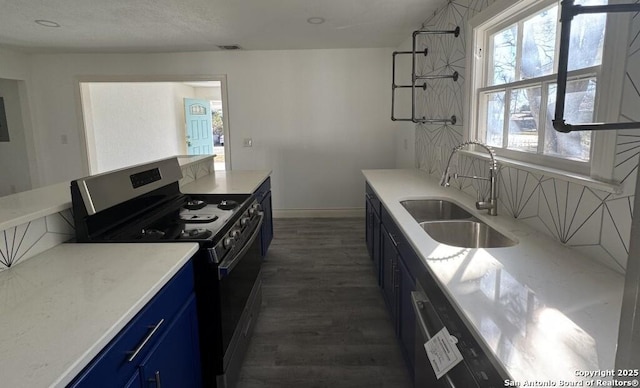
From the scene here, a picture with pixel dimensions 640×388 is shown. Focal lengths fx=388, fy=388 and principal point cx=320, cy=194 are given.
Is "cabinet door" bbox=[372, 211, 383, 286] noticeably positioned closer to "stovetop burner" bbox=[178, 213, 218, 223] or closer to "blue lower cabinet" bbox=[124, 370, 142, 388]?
"stovetop burner" bbox=[178, 213, 218, 223]

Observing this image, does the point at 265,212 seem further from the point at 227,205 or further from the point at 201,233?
the point at 201,233

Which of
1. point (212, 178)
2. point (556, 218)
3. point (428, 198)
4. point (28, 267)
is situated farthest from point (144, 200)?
point (556, 218)

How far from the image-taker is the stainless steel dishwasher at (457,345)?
94 cm

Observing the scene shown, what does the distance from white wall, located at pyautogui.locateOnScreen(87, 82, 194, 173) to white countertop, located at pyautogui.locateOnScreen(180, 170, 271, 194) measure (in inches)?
124

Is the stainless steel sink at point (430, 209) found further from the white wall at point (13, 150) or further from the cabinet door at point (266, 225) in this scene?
the white wall at point (13, 150)

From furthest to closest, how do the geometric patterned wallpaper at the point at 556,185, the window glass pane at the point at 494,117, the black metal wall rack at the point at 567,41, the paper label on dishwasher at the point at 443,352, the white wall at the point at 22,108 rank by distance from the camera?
the white wall at the point at 22,108 < the window glass pane at the point at 494,117 < the geometric patterned wallpaper at the point at 556,185 < the paper label on dishwasher at the point at 443,352 < the black metal wall rack at the point at 567,41

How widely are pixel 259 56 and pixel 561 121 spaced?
4.76 m

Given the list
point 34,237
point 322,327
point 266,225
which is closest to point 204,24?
point 266,225

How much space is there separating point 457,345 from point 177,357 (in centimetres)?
99

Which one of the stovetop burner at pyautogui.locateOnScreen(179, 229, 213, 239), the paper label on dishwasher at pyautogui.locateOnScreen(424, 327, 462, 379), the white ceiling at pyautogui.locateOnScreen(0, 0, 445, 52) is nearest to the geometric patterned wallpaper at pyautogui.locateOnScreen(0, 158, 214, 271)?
the stovetop burner at pyautogui.locateOnScreen(179, 229, 213, 239)

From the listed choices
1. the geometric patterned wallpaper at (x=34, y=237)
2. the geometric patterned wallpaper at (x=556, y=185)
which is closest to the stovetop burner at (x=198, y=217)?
the geometric patterned wallpaper at (x=34, y=237)

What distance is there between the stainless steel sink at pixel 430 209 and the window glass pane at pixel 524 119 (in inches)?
21.2

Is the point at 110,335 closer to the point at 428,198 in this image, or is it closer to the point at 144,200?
the point at 144,200

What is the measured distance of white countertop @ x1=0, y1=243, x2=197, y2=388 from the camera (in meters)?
0.82
